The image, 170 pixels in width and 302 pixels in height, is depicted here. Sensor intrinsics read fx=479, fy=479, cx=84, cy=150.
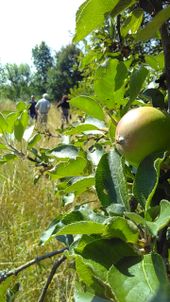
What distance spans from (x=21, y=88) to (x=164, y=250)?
2666cm

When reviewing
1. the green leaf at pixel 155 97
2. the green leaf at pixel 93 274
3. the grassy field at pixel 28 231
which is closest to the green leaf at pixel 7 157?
the green leaf at pixel 155 97

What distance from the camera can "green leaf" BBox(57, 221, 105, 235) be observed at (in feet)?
1.19

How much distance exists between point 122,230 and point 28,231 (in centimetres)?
200

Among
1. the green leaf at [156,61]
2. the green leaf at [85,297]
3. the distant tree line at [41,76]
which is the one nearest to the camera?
the green leaf at [85,297]

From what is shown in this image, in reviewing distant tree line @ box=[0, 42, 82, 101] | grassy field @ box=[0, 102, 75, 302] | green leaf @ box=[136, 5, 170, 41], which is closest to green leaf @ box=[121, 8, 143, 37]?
green leaf @ box=[136, 5, 170, 41]

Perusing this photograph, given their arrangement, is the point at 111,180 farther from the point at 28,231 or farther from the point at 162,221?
the point at 28,231

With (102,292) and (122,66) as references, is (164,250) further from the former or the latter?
(122,66)

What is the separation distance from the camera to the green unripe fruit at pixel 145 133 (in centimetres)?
39

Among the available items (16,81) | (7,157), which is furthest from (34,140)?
(16,81)

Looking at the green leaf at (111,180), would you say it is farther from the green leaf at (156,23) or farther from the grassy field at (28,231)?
the grassy field at (28,231)

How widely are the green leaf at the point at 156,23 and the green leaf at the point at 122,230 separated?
0.17 m

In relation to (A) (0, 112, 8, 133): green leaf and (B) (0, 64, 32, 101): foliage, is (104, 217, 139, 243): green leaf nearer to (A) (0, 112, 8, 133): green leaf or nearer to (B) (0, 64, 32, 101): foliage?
(A) (0, 112, 8, 133): green leaf

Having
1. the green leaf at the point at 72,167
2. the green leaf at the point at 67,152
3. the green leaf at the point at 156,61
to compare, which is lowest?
the green leaf at the point at 72,167

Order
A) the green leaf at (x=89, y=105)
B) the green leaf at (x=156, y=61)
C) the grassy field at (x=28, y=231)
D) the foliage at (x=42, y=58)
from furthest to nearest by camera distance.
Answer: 1. the foliage at (x=42, y=58)
2. the grassy field at (x=28, y=231)
3. the green leaf at (x=156, y=61)
4. the green leaf at (x=89, y=105)
